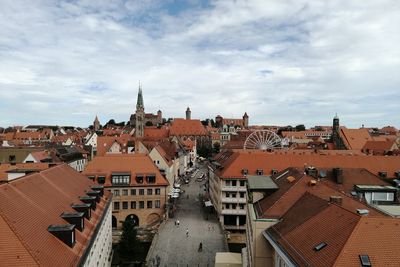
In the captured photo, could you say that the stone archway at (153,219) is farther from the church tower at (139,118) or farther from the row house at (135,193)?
the church tower at (139,118)

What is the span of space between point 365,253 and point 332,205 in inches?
231

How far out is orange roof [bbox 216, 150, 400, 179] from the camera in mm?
60875

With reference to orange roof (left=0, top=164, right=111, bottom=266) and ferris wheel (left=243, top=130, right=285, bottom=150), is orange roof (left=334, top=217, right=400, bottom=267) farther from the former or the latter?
ferris wheel (left=243, top=130, right=285, bottom=150)

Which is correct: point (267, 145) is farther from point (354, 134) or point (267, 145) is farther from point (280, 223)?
point (280, 223)

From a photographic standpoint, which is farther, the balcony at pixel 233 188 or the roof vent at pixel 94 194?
the balcony at pixel 233 188

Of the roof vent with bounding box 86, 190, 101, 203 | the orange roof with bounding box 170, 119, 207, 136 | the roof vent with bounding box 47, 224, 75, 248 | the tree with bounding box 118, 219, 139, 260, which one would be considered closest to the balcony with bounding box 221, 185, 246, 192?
the tree with bounding box 118, 219, 139, 260

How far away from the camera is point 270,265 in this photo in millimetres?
29438

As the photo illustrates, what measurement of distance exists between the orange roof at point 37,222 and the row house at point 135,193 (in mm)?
23916

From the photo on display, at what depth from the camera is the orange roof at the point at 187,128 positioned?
609 ft

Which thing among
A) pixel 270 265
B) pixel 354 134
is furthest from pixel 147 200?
pixel 354 134

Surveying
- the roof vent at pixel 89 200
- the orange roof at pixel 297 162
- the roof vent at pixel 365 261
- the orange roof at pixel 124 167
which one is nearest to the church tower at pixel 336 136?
the orange roof at pixel 297 162

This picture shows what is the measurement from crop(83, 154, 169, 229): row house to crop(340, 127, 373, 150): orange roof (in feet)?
215

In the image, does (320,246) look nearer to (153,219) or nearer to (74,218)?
(74,218)

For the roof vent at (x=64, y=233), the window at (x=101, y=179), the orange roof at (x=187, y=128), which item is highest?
the orange roof at (x=187, y=128)
